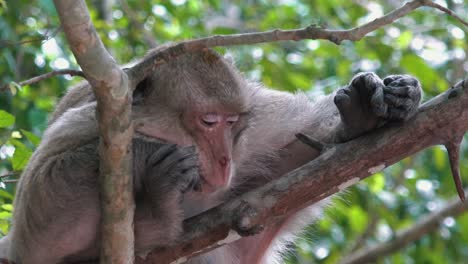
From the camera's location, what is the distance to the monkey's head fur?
3.72 metres

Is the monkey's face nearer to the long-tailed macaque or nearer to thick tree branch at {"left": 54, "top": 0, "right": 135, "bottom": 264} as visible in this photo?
the long-tailed macaque

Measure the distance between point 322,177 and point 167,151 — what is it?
687 mm

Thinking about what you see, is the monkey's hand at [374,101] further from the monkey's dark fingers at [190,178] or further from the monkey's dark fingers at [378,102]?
the monkey's dark fingers at [190,178]

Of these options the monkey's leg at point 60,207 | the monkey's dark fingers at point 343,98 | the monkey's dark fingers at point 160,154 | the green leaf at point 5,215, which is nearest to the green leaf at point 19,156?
the green leaf at point 5,215

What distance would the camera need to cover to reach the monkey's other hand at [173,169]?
345cm

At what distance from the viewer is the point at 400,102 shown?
3541 mm

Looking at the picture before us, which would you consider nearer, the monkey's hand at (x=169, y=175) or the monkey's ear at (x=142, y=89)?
the monkey's hand at (x=169, y=175)

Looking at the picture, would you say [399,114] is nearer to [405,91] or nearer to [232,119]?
[405,91]

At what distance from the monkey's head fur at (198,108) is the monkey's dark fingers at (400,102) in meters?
0.73

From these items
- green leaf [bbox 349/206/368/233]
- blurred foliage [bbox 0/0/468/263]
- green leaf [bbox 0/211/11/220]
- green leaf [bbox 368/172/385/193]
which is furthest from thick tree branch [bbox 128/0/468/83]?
green leaf [bbox 349/206/368/233]

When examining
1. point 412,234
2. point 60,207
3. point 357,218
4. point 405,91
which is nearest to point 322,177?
point 405,91

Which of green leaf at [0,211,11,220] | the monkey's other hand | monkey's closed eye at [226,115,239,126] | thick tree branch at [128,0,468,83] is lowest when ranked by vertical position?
green leaf at [0,211,11,220]

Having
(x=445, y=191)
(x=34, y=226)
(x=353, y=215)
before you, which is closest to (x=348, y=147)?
(x=34, y=226)

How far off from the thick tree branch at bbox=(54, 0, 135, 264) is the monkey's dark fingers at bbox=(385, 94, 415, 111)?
3.97 ft
